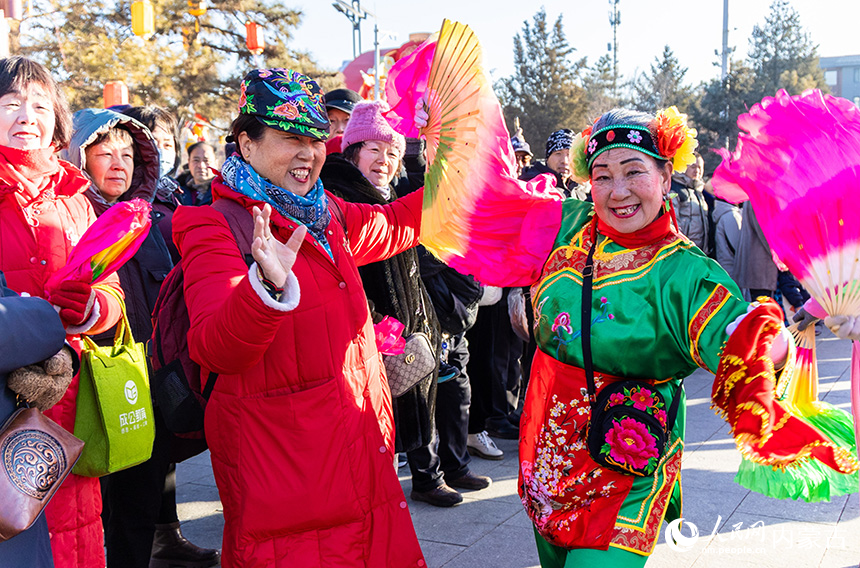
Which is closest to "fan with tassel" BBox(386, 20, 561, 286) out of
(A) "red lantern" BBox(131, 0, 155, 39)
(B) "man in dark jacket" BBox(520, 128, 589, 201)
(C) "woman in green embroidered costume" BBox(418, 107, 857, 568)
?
(C) "woman in green embroidered costume" BBox(418, 107, 857, 568)

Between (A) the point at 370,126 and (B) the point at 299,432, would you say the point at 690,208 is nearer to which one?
(A) the point at 370,126

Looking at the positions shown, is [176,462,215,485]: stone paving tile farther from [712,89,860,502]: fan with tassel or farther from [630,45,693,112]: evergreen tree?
[630,45,693,112]: evergreen tree

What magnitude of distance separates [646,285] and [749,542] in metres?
2.11

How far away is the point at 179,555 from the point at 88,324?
1861 mm

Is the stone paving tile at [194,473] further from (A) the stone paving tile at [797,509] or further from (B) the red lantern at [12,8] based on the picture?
(B) the red lantern at [12,8]

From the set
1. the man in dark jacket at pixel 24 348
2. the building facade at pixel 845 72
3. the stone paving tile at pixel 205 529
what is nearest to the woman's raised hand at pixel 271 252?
the man in dark jacket at pixel 24 348

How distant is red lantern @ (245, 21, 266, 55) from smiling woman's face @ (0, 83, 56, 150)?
18.3m

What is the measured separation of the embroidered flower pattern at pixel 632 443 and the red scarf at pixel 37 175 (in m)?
1.87

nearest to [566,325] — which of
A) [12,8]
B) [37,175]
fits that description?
[37,175]

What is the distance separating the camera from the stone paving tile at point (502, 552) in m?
3.52

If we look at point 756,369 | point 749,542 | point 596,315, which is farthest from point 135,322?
point 749,542

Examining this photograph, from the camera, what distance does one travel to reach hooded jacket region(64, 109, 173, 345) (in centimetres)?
305

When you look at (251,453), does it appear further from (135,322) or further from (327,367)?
(135,322)

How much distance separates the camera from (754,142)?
7.04ft
